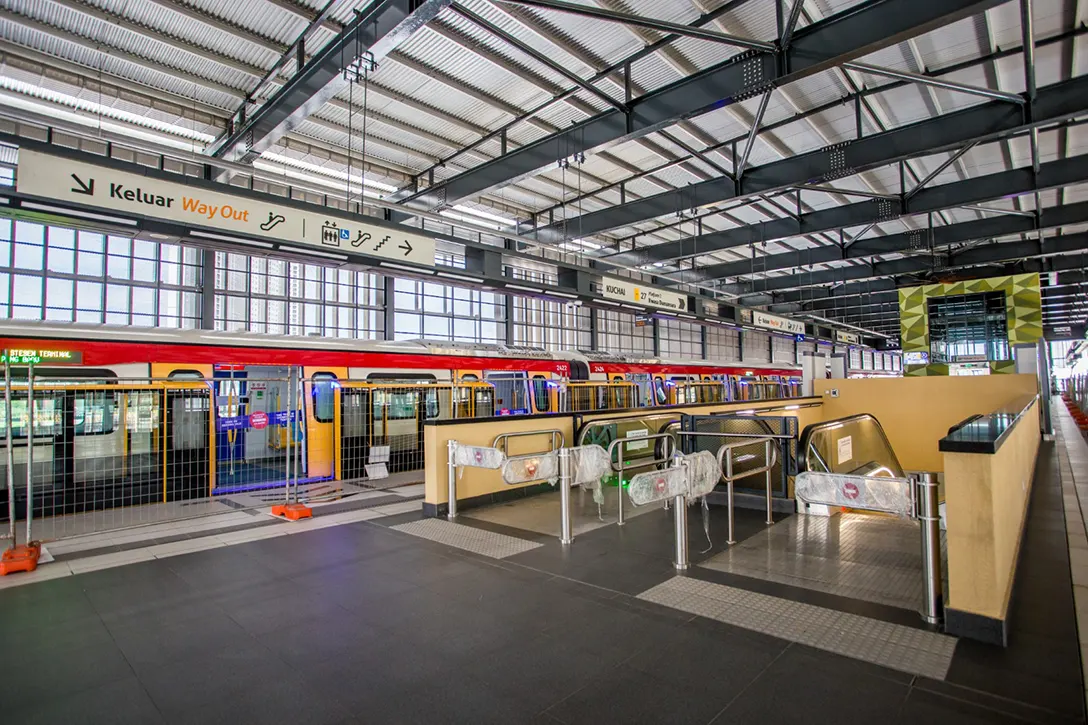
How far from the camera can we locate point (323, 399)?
30.5 feet

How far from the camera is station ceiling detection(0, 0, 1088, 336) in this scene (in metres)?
5.48

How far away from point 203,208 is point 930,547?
678 centimetres

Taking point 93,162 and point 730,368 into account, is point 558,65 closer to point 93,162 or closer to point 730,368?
point 93,162

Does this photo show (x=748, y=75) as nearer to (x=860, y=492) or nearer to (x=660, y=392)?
(x=860, y=492)

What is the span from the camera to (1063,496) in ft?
21.7

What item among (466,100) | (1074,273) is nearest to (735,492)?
(466,100)

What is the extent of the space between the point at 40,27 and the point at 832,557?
31.2 feet

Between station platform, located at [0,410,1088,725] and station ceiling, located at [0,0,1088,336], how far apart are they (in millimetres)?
4212

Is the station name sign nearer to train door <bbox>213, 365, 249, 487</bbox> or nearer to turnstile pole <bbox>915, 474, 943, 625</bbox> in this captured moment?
train door <bbox>213, 365, 249, 487</bbox>

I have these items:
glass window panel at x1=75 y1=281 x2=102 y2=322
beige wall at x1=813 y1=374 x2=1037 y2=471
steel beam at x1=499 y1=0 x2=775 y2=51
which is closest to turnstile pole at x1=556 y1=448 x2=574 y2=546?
steel beam at x1=499 y1=0 x2=775 y2=51

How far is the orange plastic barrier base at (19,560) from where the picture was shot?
4363mm

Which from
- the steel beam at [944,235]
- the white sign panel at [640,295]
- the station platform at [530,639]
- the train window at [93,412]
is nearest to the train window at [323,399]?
the train window at [93,412]

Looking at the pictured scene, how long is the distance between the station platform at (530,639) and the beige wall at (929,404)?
5.92m

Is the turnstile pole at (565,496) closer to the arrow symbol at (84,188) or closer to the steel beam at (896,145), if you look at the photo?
the arrow symbol at (84,188)
